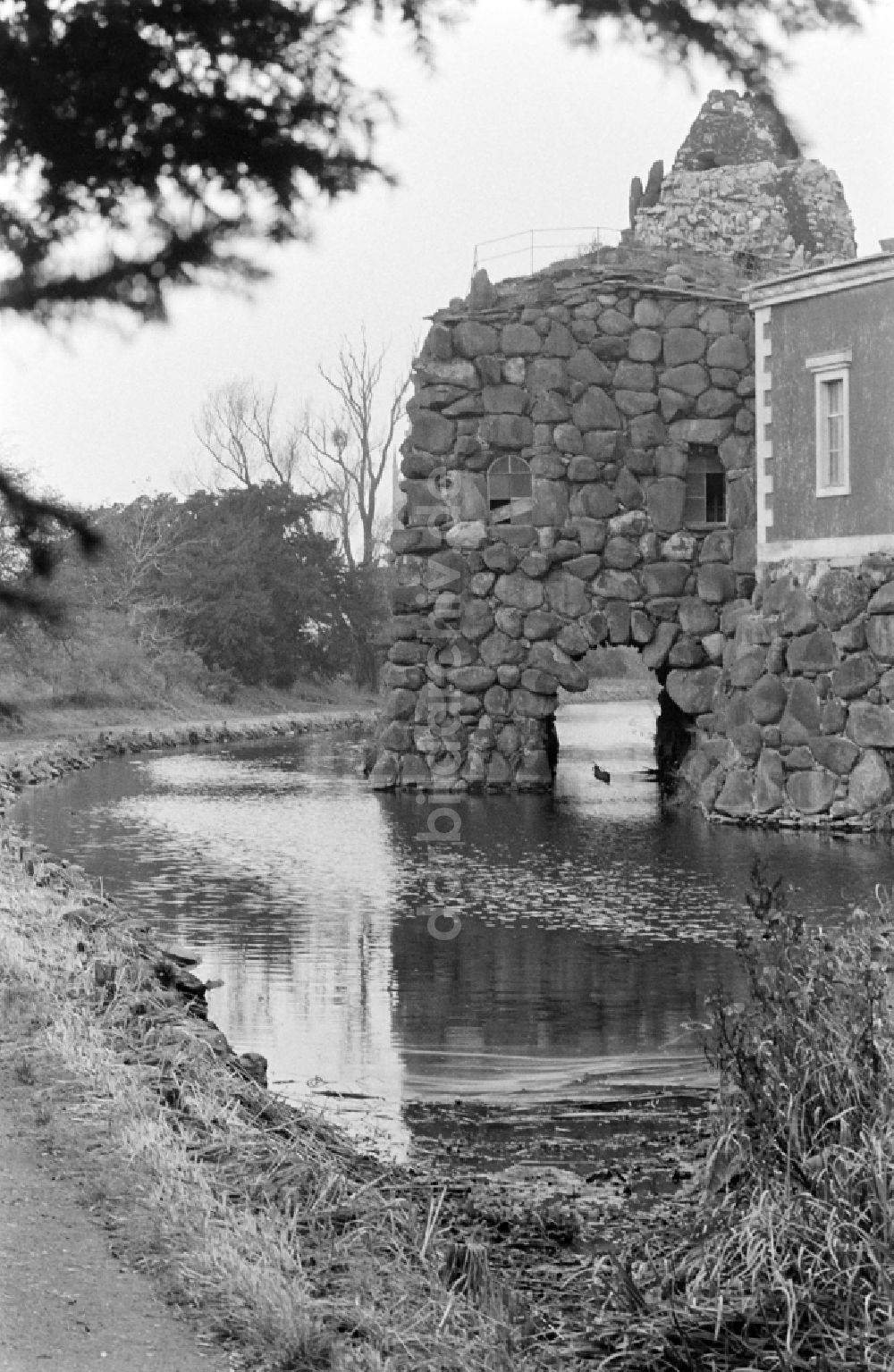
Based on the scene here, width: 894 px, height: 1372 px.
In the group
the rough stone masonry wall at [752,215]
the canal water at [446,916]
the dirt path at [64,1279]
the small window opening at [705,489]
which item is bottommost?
the canal water at [446,916]

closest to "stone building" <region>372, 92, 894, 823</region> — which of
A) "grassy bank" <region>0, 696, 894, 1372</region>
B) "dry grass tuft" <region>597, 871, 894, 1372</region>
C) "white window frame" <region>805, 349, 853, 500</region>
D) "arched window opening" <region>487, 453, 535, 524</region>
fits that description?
"arched window opening" <region>487, 453, 535, 524</region>

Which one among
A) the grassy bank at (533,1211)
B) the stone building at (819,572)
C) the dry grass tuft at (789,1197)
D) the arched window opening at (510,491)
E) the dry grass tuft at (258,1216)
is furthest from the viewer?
the arched window opening at (510,491)

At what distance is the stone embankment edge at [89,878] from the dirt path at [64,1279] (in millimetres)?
2095

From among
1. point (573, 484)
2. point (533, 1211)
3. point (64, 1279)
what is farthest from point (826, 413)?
point (64, 1279)

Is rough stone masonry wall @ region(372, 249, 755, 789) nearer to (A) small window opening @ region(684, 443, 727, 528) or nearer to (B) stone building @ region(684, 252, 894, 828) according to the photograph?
(A) small window opening @ region(684, 443, 727, 528)

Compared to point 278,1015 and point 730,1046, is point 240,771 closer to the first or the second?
point 278,1015

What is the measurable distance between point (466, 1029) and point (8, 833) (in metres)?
10.1

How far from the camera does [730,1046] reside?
7102mm

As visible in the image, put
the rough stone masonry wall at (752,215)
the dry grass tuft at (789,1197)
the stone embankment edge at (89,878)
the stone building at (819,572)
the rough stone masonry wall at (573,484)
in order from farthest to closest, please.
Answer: the rough stone masonry wall at (752,215)
the rough stone masonry wall at (573,484)
the stone building at (819,572)
the stone embankment edge at (89,878)
the dry grass tuft at (789,1197)

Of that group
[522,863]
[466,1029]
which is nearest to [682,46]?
[466,1029]

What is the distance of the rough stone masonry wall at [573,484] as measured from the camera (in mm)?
28703

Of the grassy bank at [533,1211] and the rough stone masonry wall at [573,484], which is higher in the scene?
the rough stone masonry wall at [573,484]

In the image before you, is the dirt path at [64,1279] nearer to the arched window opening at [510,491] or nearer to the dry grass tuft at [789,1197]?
the dry grass tuft at [789,1197]

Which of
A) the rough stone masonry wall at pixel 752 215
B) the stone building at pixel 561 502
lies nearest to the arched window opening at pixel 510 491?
the stone building at pixel 561 502
